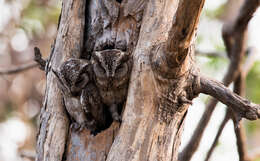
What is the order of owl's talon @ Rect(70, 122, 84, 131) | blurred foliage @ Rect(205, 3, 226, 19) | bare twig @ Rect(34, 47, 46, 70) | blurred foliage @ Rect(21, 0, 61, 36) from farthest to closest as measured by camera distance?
blurred foliage @ Rect(205, 3, 226, 19)
blurred foliage @ Rect(21, 0, 61, 36)
bare twig @ Rect(34, 47, 46, 70)
owl's talon @ Rect(70, 122, 84, 131)

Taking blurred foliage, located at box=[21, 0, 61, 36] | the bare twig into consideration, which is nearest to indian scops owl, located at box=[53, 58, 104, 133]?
the bare twig

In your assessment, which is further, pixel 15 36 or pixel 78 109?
pixel 15 36

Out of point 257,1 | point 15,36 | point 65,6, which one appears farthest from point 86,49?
point 15,36

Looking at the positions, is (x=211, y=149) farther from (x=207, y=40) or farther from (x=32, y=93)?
(x=32, y=93)

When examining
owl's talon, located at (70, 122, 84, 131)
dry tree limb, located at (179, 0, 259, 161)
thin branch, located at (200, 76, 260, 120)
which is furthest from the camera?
dry tree limb, located at (179, 0, 259, 161)

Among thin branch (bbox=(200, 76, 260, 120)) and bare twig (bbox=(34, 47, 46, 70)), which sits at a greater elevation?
bare twig (bbox=(34, 47, 46, 70))

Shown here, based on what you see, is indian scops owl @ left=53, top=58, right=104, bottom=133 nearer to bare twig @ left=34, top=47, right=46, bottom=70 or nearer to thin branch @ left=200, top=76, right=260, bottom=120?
bare twig @ left=34, top=47, right=46, bottom=70

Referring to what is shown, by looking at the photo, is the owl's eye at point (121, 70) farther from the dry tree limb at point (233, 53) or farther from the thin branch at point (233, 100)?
the dry tree limb at point (233, 53)
